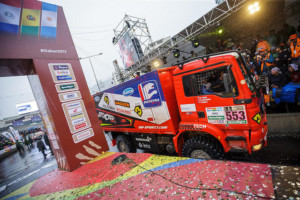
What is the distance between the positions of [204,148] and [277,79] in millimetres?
4310

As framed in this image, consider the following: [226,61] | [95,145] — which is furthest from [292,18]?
[95,145]

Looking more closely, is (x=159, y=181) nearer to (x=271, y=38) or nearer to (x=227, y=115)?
(x=227, y=115)

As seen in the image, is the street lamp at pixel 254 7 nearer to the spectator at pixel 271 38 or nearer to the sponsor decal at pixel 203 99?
the spectator at pixel 271 38

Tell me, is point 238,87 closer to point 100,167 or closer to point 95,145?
point 100,167

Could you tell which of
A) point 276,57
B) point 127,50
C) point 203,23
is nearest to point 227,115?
point 276,57

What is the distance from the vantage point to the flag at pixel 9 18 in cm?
296

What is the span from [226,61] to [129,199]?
124 inches

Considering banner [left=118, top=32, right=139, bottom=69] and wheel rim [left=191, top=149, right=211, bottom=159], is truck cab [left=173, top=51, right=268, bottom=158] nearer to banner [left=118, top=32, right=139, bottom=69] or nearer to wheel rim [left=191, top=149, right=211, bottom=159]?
wheel rim [left=191, top=149, right=211, bottom=159]

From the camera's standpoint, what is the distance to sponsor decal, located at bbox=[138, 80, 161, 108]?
12.2 ft

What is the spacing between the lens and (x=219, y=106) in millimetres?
2928

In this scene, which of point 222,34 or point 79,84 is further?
point 222,34

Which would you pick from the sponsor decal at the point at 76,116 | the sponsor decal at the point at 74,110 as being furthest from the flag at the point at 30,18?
the sponsor decal at the point at 76,116

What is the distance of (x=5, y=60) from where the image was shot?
10.4 feet

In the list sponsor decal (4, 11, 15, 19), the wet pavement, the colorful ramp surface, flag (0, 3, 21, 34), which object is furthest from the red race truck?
the wet pavement
